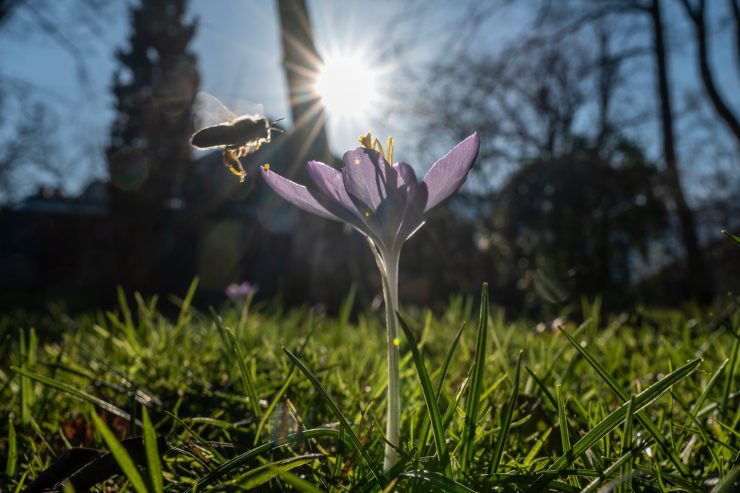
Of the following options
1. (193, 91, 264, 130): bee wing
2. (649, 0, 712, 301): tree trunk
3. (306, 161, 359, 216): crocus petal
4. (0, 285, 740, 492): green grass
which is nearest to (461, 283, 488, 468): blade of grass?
(0, 285, 740, 492): green grass

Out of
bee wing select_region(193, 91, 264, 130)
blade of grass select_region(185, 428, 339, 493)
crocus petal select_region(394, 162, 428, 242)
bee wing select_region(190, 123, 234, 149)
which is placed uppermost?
bee wing select_region(193, 91, 264, 130)

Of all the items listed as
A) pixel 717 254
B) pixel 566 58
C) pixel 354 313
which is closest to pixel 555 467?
pixel 354 313

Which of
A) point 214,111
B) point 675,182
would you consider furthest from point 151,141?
point 214,111

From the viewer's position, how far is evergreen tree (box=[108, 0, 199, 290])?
59.8 ft

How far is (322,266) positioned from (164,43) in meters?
15.3

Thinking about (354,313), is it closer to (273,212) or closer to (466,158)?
(466,158)

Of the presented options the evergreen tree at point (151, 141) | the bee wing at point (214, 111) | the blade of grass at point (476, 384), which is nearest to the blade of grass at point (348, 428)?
the blade of grass at point (476, 384)

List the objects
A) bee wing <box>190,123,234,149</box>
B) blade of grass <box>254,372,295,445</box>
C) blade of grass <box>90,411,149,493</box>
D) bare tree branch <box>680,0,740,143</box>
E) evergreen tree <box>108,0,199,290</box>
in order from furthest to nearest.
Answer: evergreen tree <box>108,0,199,290</box>
bare tree branch <box>680,0,740,143</box>
bee wing <box>190,123,234,149</box>
blade of grass <box>254,372,295,445</box>
blade of grass <box>90,411,149,493</box>

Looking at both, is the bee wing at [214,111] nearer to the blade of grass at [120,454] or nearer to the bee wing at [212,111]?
the bee wing at [212,111]

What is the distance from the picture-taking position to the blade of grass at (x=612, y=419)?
65cm

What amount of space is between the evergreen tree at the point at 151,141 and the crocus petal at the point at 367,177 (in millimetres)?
18419

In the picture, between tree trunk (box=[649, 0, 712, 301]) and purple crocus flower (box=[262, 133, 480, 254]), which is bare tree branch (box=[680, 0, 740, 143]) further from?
purple crocus flower (box=[262, 133, 480, 254])

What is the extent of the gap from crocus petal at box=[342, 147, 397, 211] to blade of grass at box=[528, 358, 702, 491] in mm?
386

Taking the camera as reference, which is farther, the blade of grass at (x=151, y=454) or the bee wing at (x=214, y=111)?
the bee wing at (x=214, y=111)
